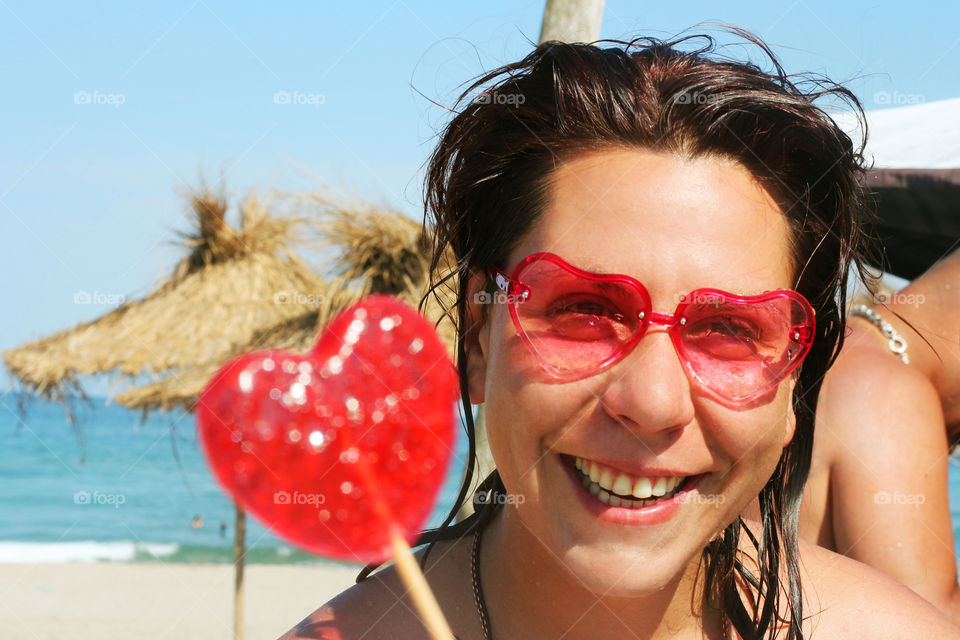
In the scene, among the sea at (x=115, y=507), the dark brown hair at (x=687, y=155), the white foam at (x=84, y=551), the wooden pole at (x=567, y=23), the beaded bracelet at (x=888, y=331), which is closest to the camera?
the dark brown hair at (x=687, y=155)

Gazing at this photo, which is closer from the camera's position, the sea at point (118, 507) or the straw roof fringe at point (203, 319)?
the straw roof fringe at point (203, 319)

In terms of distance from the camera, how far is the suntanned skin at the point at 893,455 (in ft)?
7.84

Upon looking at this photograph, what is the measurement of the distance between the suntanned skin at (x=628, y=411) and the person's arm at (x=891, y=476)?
1.03 m

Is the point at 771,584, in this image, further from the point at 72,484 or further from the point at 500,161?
the point at 72,484

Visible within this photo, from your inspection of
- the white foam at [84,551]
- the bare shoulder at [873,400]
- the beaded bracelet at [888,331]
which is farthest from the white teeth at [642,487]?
the white foam at [84,551]

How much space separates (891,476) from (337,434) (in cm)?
163

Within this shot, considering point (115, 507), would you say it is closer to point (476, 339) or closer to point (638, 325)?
point (476, 339)

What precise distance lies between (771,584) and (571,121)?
0.97 metres

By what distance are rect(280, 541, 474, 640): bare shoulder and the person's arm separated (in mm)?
1295

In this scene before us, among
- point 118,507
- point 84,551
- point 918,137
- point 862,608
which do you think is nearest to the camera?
point 862,608

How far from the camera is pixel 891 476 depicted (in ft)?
7.93

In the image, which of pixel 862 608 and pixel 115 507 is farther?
pixel 115 507

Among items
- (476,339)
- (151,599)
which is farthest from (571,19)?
(151,599)

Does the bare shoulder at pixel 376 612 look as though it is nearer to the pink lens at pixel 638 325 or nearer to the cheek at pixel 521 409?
the cheek at pixel 521 409
